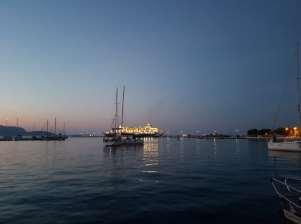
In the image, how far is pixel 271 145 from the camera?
89562mm

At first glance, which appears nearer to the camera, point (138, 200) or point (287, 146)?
point (138, 200)

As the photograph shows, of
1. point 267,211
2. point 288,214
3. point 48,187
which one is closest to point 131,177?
point 48,187

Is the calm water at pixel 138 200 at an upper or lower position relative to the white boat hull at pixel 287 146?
lower

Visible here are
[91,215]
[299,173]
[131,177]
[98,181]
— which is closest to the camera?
[91,215]

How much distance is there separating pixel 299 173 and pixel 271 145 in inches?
2020

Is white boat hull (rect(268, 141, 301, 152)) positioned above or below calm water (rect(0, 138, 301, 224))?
above

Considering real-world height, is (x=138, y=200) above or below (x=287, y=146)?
below

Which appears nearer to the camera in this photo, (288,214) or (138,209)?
(288,214)

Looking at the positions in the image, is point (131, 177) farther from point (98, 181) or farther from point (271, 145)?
point (271, 145)

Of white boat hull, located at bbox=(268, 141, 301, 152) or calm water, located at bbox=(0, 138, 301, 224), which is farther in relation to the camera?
white boat hull, located at bbox=(268, 141, 301, 152)

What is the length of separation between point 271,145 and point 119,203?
75.8 m

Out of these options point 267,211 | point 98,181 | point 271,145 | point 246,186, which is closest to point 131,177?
point 98,181

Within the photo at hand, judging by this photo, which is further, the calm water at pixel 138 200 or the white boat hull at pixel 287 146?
the white boat hull at pixel 287 146

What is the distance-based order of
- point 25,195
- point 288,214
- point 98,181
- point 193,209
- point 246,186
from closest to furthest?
point 288,214, point 193,209, point 25,195, point 246,186, point 98,181
